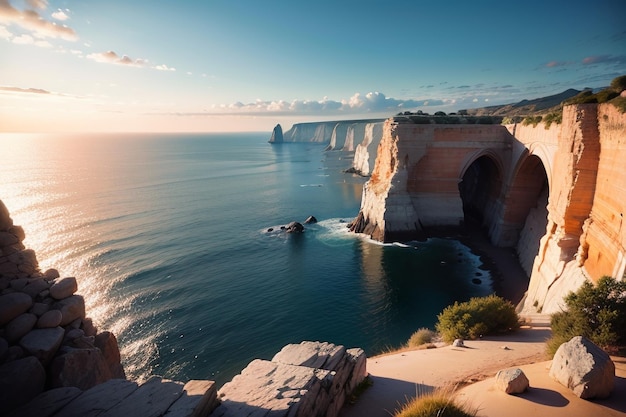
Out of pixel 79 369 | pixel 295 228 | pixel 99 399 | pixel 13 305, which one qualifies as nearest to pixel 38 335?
pixel 13 305

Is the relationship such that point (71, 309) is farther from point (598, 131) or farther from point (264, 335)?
point (598, 131)

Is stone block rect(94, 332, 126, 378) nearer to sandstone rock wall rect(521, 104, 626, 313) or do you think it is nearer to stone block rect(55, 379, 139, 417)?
stone block rect(55, 379, 139, 417)

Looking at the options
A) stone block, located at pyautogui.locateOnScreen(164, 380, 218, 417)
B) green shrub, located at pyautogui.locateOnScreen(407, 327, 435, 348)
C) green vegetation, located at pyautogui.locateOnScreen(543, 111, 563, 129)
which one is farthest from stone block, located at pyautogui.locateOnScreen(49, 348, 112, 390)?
green vegetation, located at pyautogui.locateOnScreen(543, 111, 563, 129)

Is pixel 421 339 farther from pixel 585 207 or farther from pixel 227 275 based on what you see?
pixel 227 275

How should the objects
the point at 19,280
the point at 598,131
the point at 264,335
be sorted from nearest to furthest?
the point at 19,280 < the point at 598,131 < the point at 264,335

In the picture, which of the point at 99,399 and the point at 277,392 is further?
the point at 277,392

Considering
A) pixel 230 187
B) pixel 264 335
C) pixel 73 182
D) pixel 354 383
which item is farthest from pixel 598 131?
pixel 73 182
